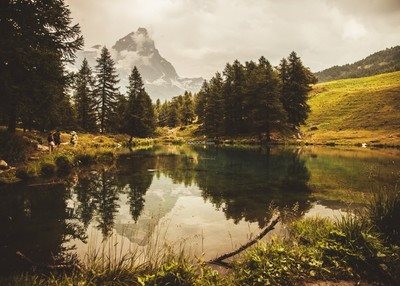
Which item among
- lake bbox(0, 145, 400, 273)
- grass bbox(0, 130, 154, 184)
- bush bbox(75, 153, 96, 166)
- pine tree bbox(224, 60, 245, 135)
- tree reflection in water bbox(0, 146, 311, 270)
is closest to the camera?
lake bbox(0, 145, 400, 273)

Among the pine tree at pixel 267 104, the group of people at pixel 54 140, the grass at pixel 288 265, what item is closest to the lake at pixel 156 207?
the grass at pixel 288 265

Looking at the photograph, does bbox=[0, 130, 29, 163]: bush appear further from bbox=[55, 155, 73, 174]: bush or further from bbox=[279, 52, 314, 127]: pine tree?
bbox=[279, 52, 314, 127]: pine tree

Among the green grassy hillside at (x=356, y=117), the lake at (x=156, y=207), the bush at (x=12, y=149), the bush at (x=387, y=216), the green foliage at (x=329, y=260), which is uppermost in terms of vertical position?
the green grassy hillside at (x=356, y=117)

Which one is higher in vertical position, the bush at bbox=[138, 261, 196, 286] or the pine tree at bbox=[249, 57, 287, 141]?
the pine tree at bbox=[249, 57, 287, 141]

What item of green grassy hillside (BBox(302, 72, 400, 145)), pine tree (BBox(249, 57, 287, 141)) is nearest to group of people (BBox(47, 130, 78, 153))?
pine tree (BBox(249, 57, 287, 141))

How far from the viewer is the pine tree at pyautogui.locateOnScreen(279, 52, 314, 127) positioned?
73.8m

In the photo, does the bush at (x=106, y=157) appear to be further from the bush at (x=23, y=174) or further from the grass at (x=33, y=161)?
the bush at (x=23, y=174)

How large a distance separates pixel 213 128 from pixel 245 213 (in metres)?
72.2

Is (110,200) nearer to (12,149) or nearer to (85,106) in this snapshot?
(12,149)

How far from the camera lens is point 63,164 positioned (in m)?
25.1

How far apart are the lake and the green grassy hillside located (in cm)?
4559

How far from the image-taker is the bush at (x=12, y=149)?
22.9 metres

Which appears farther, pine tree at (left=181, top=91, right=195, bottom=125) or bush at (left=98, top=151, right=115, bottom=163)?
pine tree at (left=181, top=91, right=195, bottom=125)

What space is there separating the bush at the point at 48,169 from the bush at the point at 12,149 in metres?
2.17
